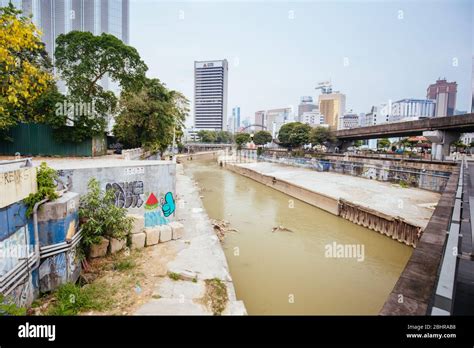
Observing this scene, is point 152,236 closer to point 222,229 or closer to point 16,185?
point 16,185

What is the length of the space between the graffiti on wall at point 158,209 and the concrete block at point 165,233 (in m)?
0.83

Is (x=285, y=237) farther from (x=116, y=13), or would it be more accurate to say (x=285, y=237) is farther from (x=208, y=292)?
(x=116, y=13)

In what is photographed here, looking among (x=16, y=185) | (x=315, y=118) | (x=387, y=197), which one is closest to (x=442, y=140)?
(x=387, y=197)

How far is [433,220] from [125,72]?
66.5ft

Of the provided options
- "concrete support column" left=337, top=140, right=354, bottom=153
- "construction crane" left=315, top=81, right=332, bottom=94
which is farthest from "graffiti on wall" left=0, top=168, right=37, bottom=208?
"construction crane" left=315, top=81, right=332, bottom=94

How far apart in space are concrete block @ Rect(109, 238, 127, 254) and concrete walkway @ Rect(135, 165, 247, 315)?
169 centimetres

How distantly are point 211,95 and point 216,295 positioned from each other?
461 ft

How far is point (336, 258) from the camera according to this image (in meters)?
11.7

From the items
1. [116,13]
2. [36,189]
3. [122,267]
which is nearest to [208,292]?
[122,267]

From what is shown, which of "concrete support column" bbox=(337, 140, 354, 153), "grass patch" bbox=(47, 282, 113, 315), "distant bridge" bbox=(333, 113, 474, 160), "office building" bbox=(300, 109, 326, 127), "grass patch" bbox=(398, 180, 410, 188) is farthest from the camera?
"office building" bbox=(300, 109, 326, 127)

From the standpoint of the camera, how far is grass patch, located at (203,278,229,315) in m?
5.93

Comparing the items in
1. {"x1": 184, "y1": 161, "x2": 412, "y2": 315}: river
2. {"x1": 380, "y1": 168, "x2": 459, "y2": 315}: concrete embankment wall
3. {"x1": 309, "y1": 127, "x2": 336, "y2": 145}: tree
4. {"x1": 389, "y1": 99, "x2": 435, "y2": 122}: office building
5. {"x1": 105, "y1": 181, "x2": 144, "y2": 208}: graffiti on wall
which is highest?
{"x1": 389, "y1": 99, "x2": 435, "y2": 122}: office building

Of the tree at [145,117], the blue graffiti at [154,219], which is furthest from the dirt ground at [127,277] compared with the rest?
the tree at [145,117]

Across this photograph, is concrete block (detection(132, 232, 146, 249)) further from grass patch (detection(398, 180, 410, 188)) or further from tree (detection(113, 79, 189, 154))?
grass patch (detection(398, 180, 410, 188))
